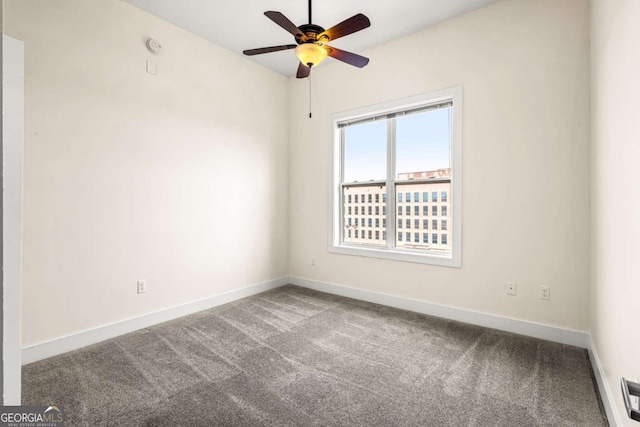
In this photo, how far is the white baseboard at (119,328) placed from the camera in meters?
2.35

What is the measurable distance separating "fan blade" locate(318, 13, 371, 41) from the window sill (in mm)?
2292

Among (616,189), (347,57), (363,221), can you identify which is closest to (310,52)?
(347,57)

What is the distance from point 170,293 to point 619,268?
11.7 ft

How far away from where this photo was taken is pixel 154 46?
300cm

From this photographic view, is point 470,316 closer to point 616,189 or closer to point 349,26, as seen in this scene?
point 616,189

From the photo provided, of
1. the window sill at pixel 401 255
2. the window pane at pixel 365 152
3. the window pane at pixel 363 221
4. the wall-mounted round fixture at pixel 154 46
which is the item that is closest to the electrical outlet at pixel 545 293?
the window sill at pixel 401 255

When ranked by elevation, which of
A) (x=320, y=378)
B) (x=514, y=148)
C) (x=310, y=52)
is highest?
(x=310, y=52)

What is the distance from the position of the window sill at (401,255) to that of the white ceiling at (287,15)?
244cm

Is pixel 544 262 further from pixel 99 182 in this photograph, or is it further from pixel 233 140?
pixel 99 182

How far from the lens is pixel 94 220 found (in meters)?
2.65

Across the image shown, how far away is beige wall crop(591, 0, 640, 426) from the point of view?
54.1 inches

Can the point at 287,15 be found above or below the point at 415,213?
above

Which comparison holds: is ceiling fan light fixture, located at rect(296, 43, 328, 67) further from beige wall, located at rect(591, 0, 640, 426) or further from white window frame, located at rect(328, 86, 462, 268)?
beige wall, located at rect(591, 0, 640, 426)

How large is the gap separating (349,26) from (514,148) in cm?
185
